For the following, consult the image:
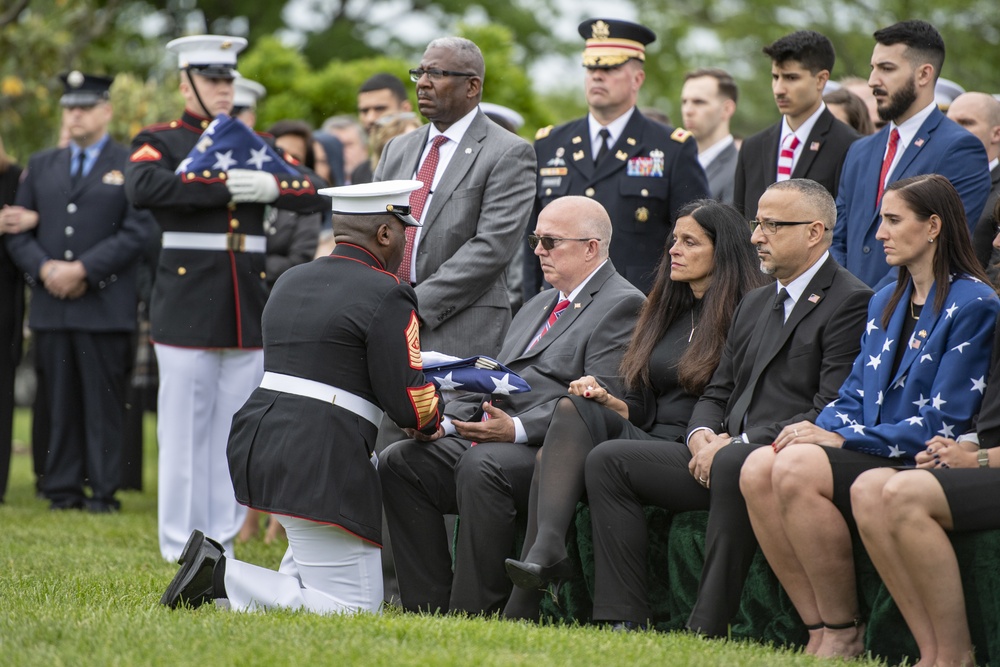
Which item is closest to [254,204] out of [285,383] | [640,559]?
[285,383]

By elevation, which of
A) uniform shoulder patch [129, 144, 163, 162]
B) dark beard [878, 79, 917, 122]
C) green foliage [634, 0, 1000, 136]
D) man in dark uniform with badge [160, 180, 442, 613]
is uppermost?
green foliage [634, 0, 1000, 136]

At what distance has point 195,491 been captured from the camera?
25.7 feet

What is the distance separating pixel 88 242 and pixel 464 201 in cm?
379

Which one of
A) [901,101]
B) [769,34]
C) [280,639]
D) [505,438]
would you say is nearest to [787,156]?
[901,101]

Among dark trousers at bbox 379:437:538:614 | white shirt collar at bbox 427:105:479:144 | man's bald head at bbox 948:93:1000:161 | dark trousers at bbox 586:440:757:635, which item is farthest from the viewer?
man's bald head at bbox 948:93:1000:161

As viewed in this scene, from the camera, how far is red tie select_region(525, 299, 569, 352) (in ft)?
21.3

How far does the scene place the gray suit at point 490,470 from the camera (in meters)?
5.85

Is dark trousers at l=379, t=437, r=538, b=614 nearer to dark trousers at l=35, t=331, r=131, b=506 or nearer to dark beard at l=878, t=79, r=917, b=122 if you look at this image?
dark beard at l=878, t=79, r=917, b=122

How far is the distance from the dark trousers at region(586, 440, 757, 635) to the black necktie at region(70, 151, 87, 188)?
17.6ft

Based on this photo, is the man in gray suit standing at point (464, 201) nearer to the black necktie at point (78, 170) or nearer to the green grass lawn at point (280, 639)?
the green grass lawn at point (280, 639)

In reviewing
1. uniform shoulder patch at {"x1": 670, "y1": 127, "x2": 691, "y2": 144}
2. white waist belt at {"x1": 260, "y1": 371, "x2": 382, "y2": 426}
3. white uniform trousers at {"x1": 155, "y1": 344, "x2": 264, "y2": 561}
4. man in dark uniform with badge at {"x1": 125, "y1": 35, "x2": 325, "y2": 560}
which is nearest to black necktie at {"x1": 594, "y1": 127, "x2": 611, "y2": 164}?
uniform shoulder patch at {"x1": 670, "y1": 127, "x2": 691, "y2": 144}

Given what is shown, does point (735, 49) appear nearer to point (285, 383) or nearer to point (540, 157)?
point (540, 157)

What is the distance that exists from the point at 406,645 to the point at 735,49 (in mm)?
21346

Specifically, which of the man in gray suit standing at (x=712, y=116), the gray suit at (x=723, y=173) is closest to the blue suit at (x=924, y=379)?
the gray suit at (x=723, y=173)
